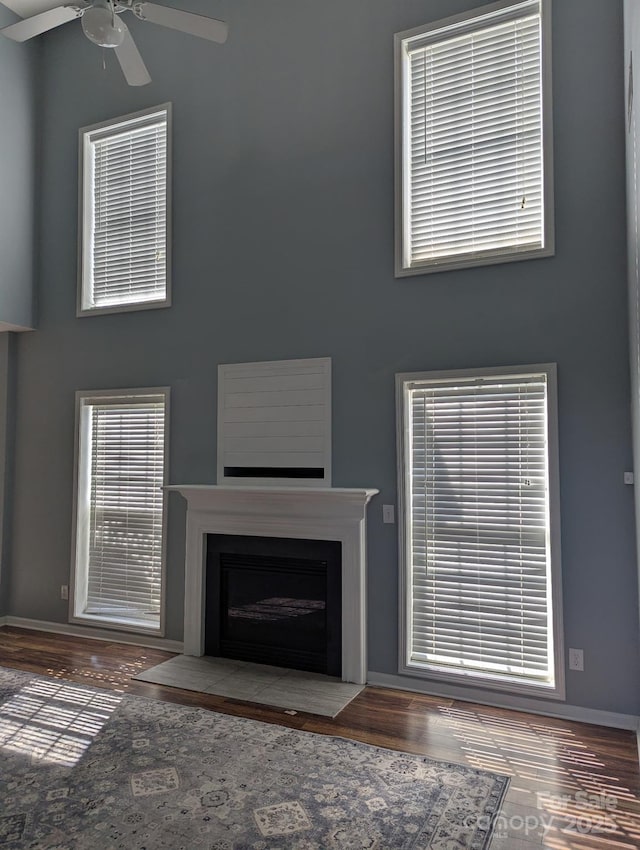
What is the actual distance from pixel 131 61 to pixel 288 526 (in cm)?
289

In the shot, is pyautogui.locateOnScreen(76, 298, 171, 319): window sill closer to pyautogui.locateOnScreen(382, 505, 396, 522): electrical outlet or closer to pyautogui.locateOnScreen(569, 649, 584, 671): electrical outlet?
pyautogui.locateOnScreen(382, 505, 396, 522): electrical outlet

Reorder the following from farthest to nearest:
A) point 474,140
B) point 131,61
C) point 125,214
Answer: point 125,214, point 474,140, point 131,61

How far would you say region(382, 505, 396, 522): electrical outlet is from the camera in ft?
13.1

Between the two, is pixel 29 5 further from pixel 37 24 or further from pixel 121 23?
pixel 121 23

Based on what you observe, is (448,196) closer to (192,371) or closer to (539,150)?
(539,150)

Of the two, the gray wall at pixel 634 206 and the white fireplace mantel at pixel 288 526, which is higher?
the gray wall at pixel 634 206

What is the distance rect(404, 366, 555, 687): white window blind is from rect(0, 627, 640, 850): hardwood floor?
32 centimetres

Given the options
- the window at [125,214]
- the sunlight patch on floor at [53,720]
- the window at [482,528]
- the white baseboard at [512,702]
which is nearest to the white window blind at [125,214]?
the window at [125,214]

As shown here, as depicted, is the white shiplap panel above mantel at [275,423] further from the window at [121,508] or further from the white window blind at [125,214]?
the white window blind at [125,214]

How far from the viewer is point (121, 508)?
16.6 feet

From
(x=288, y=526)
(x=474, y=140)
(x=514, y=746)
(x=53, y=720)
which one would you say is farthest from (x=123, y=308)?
(x=514, y=746)

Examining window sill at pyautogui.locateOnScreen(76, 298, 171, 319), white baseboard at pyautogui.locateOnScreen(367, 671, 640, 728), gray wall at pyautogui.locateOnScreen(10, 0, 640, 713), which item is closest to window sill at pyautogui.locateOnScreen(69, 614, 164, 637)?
gray wall at pyautogui.locateOnScreen(10, 0, 640, 713)

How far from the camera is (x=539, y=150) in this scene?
3.76 m

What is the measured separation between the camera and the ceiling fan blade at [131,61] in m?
3.16
